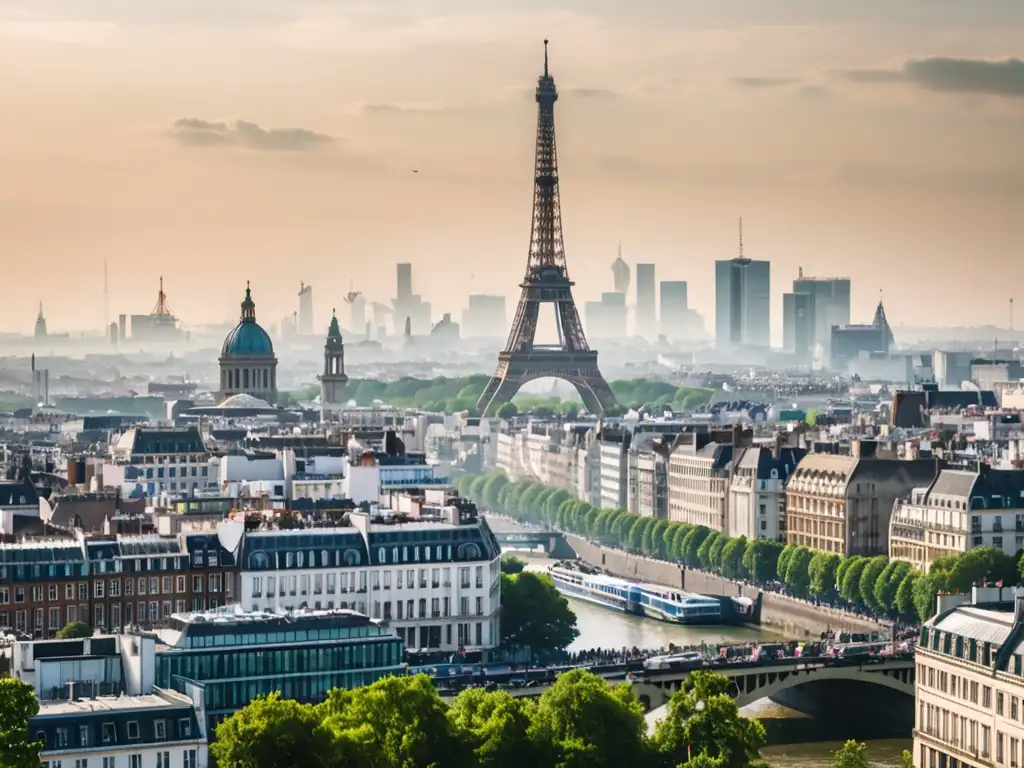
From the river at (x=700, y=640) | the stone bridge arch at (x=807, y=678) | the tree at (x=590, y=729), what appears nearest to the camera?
the tree at (x=590, y=729)

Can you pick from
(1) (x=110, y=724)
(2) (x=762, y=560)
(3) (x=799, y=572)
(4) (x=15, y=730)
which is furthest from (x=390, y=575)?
(2) (x=762, y=560)

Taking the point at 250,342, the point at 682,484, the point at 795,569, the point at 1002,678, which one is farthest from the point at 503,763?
the point at 250,342

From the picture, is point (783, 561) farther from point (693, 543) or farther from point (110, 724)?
point (110, 724)

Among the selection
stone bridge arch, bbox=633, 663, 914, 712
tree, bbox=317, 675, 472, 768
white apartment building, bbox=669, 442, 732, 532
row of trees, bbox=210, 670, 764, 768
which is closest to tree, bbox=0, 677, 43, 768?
row of trees, bbox=210, 670, 764, 768

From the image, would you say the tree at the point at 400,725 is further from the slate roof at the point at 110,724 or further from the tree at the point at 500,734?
the slate roof at the point at 110,724

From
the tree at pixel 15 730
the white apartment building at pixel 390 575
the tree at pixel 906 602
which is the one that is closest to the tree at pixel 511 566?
the tree at pixel 906 602

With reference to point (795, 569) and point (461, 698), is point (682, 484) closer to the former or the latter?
point (795, 569)
